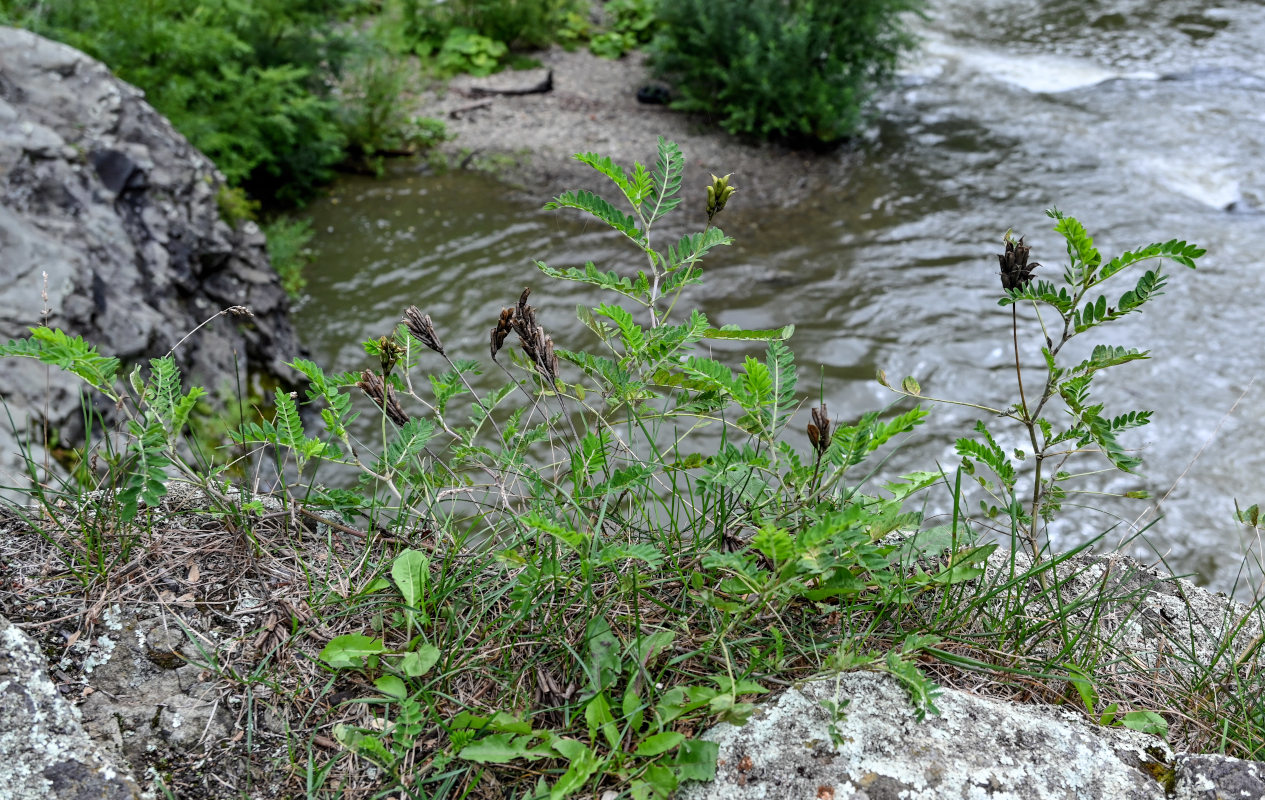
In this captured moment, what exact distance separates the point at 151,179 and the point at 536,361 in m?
4.64

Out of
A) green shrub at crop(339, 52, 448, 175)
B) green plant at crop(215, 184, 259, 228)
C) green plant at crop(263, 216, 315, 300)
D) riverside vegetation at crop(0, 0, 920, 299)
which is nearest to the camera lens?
green plant at crop(215, 184, 259, 228)

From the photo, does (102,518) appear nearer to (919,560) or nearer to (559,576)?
(559,576)

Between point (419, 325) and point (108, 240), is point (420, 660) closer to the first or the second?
point (419, 325)

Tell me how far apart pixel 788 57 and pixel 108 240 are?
6.45 metres

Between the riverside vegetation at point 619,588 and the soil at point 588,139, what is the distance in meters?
5.96

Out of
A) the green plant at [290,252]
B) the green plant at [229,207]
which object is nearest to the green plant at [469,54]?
the green plant at [290,252]

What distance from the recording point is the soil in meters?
8.22

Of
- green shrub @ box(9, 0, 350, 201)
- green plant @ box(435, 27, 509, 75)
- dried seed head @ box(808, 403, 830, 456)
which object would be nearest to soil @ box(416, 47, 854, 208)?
green plant @ box(435, 27, 509, 75)

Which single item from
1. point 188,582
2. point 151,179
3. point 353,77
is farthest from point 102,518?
point 353,77

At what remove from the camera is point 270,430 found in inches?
76.7

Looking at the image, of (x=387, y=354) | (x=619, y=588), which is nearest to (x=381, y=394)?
(x=387, y=354)

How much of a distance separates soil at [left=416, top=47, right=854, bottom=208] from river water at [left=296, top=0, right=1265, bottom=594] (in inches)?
17.3

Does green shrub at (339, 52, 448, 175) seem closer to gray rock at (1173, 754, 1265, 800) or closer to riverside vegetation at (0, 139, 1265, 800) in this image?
riverside vegetation at (0, 139, 1265, 800)

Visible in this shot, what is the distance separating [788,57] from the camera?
8.34 meters
